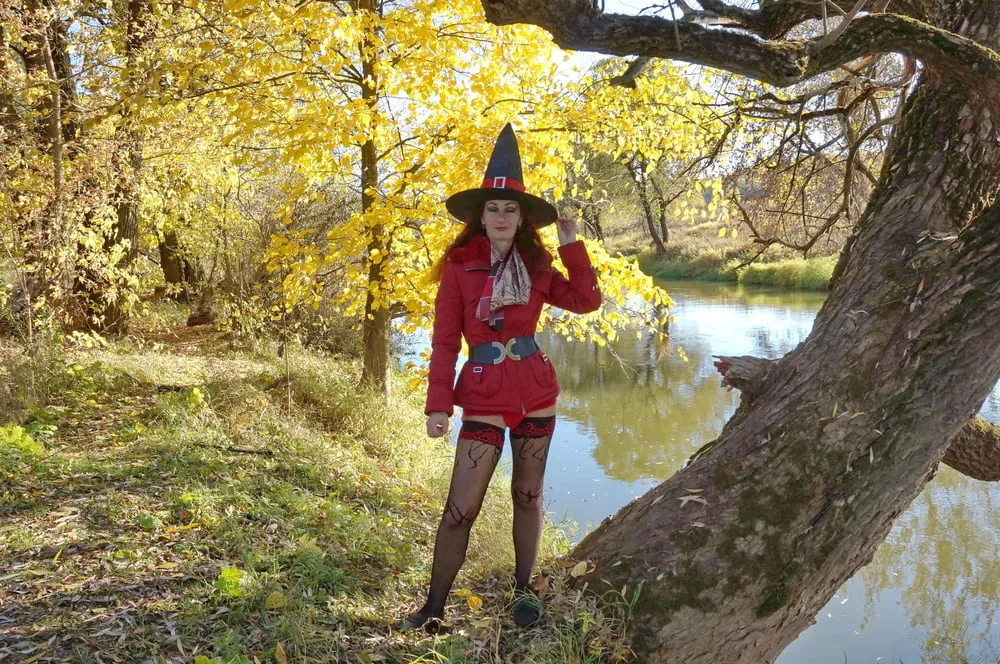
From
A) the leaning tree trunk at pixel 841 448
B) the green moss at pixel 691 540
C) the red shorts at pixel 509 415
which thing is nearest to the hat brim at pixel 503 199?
the red shorts at pixel 509 415

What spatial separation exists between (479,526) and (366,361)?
123 inches

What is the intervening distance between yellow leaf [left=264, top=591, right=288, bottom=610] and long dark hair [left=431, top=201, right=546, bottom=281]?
4.82ft

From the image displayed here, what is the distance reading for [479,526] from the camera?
4.41m

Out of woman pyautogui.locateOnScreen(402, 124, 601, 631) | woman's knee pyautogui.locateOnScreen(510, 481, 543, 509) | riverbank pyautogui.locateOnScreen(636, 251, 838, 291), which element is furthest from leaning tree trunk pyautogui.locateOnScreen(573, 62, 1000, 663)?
riverbank pyautogui.locateOnScreen(636, 251, 838, 291)

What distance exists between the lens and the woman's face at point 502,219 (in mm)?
2601

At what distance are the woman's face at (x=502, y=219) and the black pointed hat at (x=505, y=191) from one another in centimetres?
3

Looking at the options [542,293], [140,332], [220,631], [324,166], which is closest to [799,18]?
[542,293]

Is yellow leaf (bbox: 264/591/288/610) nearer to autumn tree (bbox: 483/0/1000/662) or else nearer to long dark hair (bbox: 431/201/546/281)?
autumn tree (bbox: 483/0/1000/662)

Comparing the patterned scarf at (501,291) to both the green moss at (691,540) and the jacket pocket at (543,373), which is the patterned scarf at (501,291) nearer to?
the jacket pocket at (543,373)

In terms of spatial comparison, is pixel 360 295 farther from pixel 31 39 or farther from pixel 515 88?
pixel 31 39

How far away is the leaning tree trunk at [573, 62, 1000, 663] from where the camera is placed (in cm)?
249

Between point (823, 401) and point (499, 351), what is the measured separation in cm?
130

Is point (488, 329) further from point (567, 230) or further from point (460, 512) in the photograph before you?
Result: point (460, 512)

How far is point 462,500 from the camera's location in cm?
250
